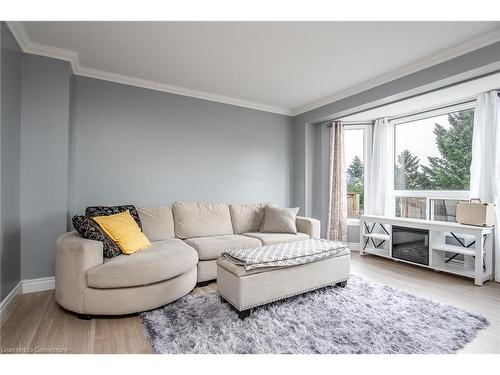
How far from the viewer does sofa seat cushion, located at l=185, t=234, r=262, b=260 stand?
112 inches

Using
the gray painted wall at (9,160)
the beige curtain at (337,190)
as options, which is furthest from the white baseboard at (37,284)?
the beige curtain at (337,190)

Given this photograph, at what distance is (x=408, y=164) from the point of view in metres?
4.29

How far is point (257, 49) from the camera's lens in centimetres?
268

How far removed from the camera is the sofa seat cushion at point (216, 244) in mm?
2846

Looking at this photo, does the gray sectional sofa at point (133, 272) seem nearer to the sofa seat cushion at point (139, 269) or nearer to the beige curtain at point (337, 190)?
the sofa seat cushion at point (139, 269)

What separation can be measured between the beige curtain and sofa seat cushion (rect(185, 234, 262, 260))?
1.96m

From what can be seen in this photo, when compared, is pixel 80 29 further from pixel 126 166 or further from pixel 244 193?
pixel 244 193

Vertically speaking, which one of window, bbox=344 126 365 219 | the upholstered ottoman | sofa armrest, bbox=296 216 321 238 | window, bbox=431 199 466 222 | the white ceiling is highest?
the white ceiling

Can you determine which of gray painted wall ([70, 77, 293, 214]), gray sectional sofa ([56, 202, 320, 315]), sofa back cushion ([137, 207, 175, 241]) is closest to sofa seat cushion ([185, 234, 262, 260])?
gray sectional sofa ([56, 202, 320, 315])

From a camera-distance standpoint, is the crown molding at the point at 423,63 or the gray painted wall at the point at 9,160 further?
the crown molding at the point at 423,63

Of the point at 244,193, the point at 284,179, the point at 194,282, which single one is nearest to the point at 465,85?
the point at 284,179

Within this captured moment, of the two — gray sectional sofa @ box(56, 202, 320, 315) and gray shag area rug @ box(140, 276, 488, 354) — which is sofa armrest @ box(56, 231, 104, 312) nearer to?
gray sectional sofa @ box(56, 202, 320, 315)

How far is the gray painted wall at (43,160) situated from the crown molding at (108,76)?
0.27ft

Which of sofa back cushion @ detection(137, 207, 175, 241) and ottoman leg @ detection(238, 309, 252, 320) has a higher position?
sofa back cushion @ detection(137, 207, 175, 241)
